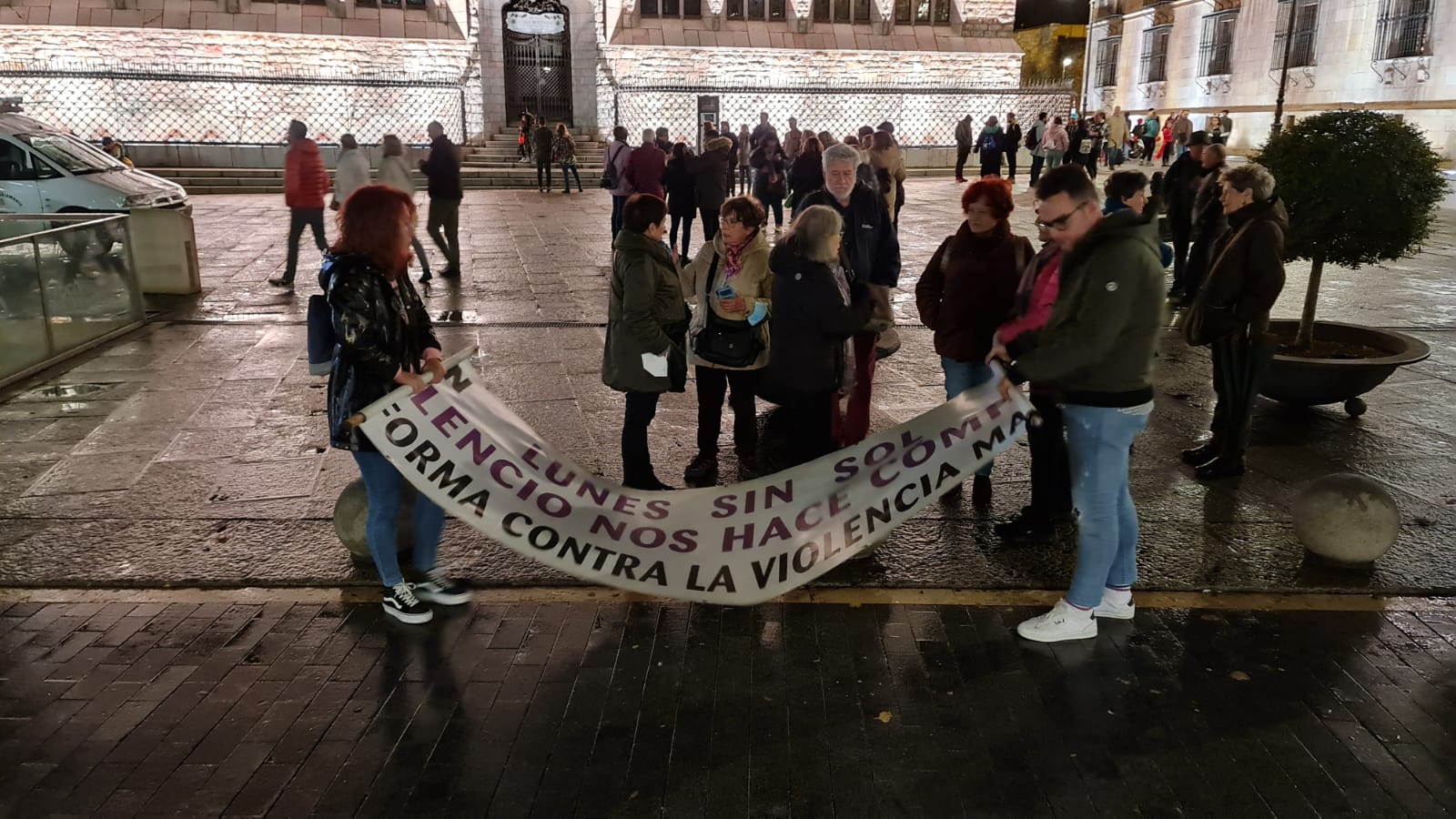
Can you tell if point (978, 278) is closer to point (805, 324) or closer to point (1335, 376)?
point (805, 324)

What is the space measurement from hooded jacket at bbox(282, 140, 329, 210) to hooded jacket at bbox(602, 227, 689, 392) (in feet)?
25.5

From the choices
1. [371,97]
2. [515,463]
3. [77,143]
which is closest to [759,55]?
[371,97]

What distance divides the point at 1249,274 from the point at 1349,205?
186 cm

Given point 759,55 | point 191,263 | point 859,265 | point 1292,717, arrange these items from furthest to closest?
point 759,55, point 191,263, point 859,265, point 1292,717

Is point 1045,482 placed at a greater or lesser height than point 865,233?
lesser

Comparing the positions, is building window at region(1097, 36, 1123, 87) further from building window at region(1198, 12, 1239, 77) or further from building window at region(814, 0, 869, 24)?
building window at region(814, 0, 869, 24)

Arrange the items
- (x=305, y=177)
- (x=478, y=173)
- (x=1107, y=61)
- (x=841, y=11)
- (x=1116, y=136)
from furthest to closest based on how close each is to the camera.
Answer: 1. (x=1107, y=61)
2. (x=841, y=11)
3. (x=1116, y=136)
4. (x=478, y=173)
5. (x=305, y=177)

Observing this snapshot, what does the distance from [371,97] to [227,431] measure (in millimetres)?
25583

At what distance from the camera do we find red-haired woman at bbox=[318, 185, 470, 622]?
12.7ft

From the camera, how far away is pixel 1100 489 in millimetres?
4012

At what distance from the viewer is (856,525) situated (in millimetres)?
4188

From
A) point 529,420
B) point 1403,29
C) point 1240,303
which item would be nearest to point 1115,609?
point 1240,303

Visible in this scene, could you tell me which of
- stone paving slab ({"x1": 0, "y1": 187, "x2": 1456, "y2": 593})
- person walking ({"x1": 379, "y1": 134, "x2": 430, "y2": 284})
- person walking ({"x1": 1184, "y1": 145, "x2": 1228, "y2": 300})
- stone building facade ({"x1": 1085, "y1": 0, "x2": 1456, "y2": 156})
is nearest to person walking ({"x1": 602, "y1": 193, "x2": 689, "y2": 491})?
stone paving slab ({"x1": 0, "y1": 187, "x2": 1456, "y2": 593})

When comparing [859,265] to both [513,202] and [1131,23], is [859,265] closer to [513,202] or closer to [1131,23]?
[513,202]
